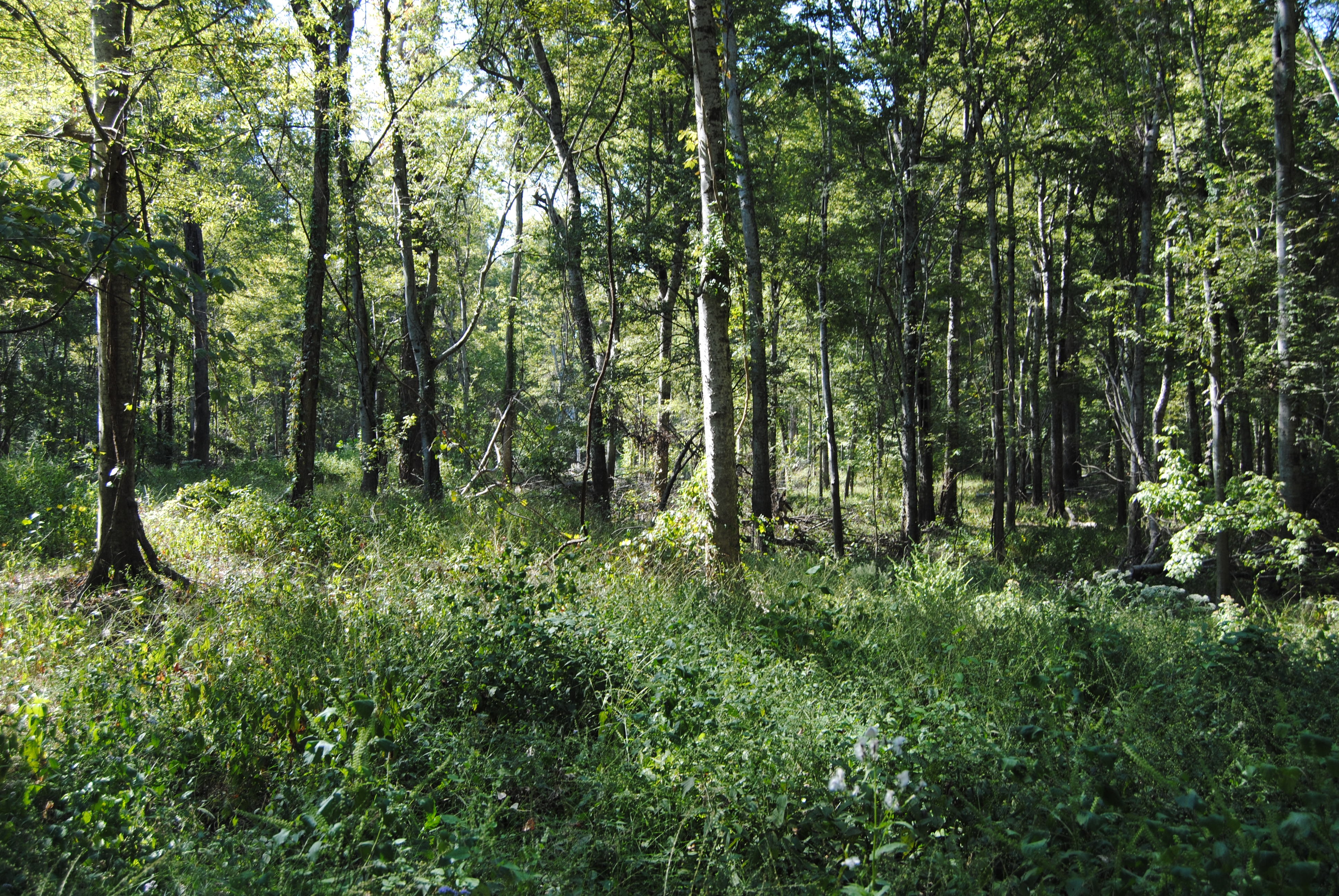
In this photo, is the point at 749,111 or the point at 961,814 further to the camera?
the point at 749,111

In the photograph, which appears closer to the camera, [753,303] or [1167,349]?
[753,303]

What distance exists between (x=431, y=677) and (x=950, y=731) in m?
2.80

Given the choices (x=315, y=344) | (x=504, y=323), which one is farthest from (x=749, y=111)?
(x=315, y=344)

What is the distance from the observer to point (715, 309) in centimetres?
582

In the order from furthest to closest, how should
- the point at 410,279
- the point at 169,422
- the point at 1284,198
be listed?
the point at 169,422 < the point at 410,279 < the point at 1284,198

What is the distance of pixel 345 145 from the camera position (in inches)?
373

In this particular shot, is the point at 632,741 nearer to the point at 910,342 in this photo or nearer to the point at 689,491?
the point at 689,491

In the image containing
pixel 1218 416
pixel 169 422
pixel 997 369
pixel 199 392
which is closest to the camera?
pixel 1218 416

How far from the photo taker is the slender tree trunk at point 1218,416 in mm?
8516

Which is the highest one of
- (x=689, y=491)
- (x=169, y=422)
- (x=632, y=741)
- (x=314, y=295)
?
(x=314, y=295)

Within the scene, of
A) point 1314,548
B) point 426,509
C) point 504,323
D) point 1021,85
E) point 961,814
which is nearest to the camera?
point 961,814

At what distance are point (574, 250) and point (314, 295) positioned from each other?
4653 millimetres

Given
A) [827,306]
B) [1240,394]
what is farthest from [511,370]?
[1240,394]

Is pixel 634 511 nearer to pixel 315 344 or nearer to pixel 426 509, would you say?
pixel 426 509
